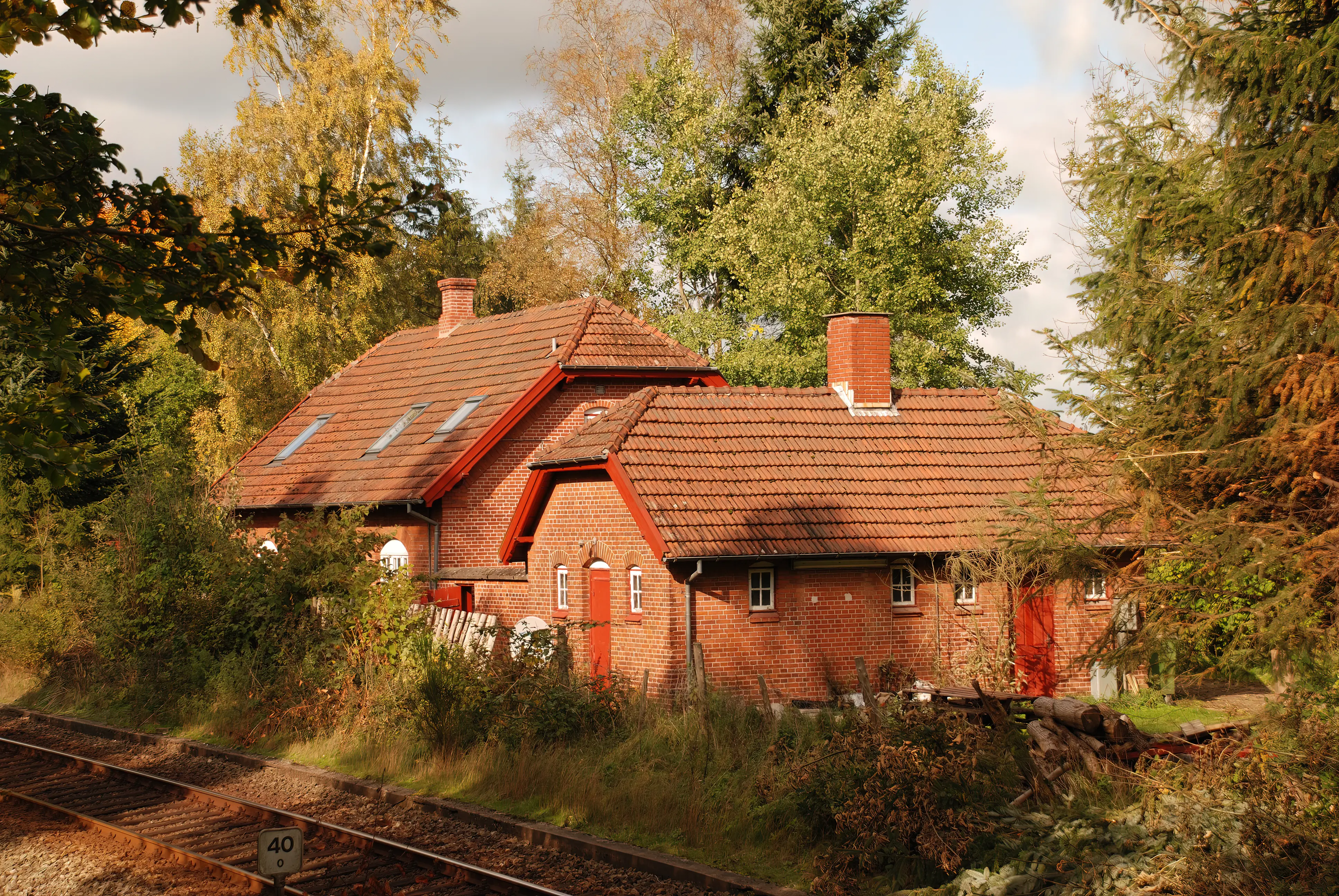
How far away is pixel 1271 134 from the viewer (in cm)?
1090

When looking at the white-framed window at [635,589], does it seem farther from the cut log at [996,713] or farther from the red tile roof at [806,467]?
the cut log at [996,713]

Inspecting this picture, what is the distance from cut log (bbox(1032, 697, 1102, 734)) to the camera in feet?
38.5

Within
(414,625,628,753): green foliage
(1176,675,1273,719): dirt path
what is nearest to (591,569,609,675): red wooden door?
(414,625,628,753): green foliage

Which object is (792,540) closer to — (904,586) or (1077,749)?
(904,586)

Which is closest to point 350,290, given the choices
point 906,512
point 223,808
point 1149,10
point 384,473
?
point 384,473

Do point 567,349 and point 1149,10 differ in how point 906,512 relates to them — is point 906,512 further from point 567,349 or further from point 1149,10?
point 1149,10

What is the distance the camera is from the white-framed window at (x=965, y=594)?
1989cm

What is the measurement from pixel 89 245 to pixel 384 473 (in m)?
16.0

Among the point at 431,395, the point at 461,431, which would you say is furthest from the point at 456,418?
the point at 431,395

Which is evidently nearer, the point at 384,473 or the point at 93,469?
the point at 93,469

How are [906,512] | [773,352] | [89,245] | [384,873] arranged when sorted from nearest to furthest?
[89,245], [384,873], [906,512], [773,352]

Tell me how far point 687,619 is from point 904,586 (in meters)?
4.15

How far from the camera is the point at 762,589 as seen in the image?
1873cm

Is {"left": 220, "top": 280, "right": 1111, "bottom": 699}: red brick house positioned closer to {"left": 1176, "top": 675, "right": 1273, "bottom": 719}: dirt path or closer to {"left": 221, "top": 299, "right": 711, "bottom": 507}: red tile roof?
{"left": 221, "top": 299, "right": 711, "bottom": 507}: red tile roof
